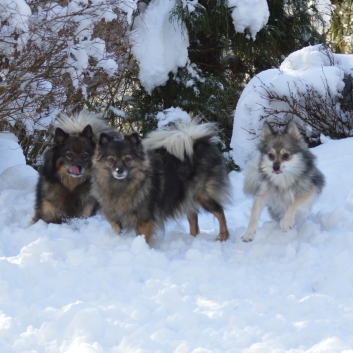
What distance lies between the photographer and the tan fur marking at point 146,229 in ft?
18.7

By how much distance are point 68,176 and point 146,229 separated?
1.22 m

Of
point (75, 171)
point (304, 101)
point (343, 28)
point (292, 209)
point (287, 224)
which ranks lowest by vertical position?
point (287, 224)

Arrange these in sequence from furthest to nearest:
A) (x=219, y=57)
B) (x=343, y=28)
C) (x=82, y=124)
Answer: (x=343, y=28), (x=219, y=57), (x=82, y=124)

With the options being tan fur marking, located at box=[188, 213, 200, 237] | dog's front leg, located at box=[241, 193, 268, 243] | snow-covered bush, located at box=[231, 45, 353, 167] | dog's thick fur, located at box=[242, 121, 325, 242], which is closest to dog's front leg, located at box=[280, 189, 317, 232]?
dog's thick fur, located at box=[242, 121, 325, 242]

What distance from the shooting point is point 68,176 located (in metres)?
6.35

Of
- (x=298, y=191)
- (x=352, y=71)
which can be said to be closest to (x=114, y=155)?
(x=298, y=191)

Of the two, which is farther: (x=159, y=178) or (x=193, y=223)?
(x=193, y=223)

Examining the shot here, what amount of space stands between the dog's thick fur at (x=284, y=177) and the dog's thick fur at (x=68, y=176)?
1.79m

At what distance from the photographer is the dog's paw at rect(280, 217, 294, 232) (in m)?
5.63

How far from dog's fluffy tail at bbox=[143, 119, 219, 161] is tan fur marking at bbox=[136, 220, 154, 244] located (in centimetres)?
81

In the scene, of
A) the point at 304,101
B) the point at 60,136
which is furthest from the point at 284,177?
the point at 304,101

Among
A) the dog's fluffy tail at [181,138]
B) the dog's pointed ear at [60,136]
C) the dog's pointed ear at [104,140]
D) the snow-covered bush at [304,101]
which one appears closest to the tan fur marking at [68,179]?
the dog's pointed ear at [60,136]

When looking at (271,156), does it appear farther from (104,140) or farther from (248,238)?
(104,140)

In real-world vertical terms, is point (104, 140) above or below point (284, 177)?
above
